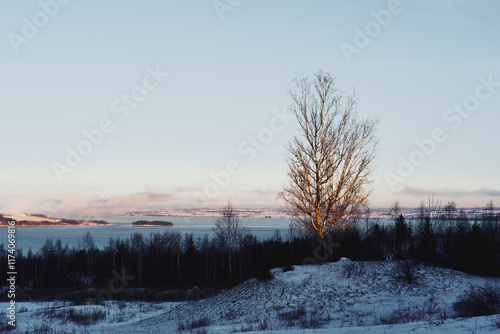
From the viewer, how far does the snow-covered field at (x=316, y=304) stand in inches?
483

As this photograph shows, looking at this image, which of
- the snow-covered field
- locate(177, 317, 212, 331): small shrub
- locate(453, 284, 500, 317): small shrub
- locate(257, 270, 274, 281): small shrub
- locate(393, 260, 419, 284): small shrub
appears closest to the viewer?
locate(453, 284, 500, 317): small shrub

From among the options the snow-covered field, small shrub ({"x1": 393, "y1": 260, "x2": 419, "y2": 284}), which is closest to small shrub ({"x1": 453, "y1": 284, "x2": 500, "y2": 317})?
the snow-covered field

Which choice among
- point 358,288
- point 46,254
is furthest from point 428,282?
point 46,254

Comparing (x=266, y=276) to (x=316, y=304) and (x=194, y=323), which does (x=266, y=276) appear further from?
(x=194, y=323)

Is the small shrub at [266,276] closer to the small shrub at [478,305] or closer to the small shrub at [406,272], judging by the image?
the small shrub at [406,272]

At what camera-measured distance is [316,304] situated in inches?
579

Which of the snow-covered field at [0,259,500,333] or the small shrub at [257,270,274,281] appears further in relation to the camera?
the small shrub at [257,270,274,281]

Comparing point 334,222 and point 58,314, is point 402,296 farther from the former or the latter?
point 58,314

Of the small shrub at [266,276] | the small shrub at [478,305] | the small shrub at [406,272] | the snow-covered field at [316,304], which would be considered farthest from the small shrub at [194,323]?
the small shrub at [478,305]

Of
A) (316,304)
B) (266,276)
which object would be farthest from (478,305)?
(266,276)

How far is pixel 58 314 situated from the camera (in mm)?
19859

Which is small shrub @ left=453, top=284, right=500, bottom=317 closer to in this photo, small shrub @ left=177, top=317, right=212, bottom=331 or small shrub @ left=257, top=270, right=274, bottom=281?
small shrub @ left=257, top=270, right=274, bottom=281

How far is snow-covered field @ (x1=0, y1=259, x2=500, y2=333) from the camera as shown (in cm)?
1227

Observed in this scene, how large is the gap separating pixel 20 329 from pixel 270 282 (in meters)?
10.7
